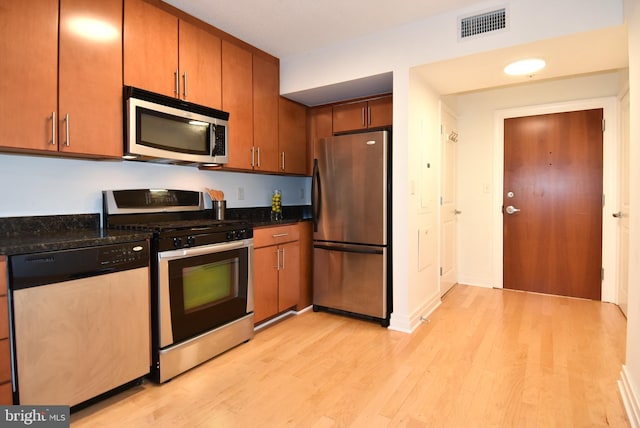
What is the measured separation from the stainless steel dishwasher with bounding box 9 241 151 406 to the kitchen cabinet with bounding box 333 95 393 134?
2169 mm

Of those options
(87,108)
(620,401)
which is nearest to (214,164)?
(87,108)

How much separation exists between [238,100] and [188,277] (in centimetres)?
151

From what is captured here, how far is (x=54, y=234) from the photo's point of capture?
1.97 metres

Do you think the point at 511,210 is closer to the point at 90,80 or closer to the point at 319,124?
the point at 319,124

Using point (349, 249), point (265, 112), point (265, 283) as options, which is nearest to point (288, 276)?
point (265, 283)

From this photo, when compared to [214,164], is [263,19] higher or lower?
higher

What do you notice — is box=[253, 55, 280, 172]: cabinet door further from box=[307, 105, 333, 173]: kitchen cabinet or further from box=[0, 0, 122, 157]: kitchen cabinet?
box=[0, 0, 122, 157]: kitchen cabinet

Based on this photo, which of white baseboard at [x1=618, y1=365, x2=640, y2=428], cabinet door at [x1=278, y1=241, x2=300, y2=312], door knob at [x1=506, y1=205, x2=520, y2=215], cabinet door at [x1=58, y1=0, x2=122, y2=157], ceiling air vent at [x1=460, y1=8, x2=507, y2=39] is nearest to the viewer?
white baseboard at [x1=618, y1=365, x2=640, y2=428]

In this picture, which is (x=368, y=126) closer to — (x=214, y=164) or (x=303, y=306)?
(x=214, y=164)

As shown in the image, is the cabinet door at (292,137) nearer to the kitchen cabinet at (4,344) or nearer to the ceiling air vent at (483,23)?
the ceiling air vent at (483,23)

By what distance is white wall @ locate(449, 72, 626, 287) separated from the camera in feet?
13.4

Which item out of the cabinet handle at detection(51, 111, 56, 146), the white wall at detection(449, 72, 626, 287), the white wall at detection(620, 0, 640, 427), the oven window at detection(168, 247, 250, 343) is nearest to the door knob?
the white wall at detection(449, 72, 626, 287)

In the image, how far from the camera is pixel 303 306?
336cm

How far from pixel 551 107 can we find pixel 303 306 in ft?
10.9
